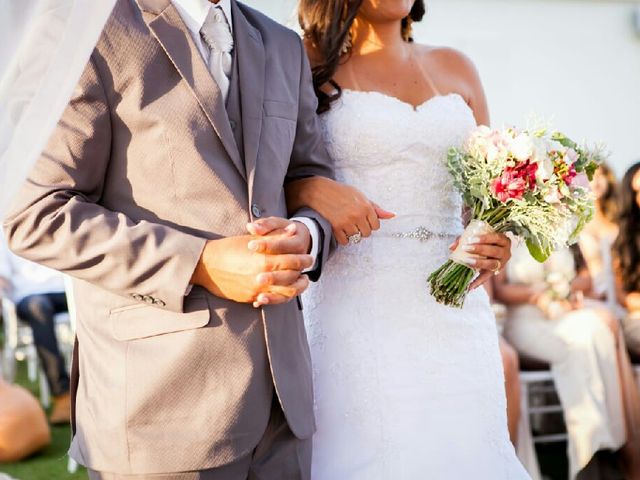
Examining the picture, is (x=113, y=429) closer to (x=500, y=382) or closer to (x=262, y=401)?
(x=262, y=401)

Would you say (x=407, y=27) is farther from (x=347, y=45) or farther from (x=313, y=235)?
(x=313, y=235)

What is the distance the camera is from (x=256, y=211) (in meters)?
2.22


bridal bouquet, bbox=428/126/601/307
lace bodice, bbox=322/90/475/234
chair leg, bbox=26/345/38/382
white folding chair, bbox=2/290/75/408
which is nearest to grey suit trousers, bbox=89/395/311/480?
bridal bouquet, bbox=428/126/601/307

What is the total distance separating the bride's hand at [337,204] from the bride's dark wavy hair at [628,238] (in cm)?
393

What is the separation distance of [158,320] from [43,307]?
593 cm

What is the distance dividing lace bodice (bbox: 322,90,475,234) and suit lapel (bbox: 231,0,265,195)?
2.25 ft

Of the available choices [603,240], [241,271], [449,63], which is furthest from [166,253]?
[603,240]

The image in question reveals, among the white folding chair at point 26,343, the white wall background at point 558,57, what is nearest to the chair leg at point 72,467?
the white folding chair at point 26,343

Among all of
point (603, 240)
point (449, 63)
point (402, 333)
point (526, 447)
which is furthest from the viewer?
point (603, 240)

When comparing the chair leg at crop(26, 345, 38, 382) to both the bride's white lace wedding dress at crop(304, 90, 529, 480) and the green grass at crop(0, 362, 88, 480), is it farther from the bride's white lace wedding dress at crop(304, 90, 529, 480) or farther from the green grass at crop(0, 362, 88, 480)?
the bride's white lace wedding dress at crop(304, 90, 529, 480)

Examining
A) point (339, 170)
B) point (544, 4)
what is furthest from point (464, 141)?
point (544, 4)

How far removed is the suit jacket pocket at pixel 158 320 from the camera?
2.13 m

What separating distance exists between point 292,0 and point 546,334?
135 inches

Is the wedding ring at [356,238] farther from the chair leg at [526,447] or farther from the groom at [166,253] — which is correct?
the chair leg at [526,447]
